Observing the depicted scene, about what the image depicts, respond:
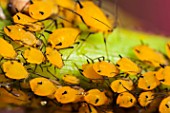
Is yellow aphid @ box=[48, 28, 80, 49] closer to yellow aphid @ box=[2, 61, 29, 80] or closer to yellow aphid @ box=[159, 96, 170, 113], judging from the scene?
yellow aphid @ box=[2, 61, 29, 80]

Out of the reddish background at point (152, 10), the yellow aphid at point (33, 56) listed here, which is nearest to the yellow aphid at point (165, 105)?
the yellow aphid at point (33, 56)

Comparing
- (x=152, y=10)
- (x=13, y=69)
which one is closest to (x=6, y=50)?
(x=13, y=69)

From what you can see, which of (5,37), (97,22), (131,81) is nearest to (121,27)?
(97,22)

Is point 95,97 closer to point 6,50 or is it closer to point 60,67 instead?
point 60,67

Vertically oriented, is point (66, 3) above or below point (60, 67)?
above

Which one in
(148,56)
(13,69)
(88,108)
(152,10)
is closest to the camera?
(13,69)

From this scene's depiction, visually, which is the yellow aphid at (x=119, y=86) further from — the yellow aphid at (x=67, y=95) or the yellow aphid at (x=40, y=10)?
the yellow aphid at (x=40, y=10)
